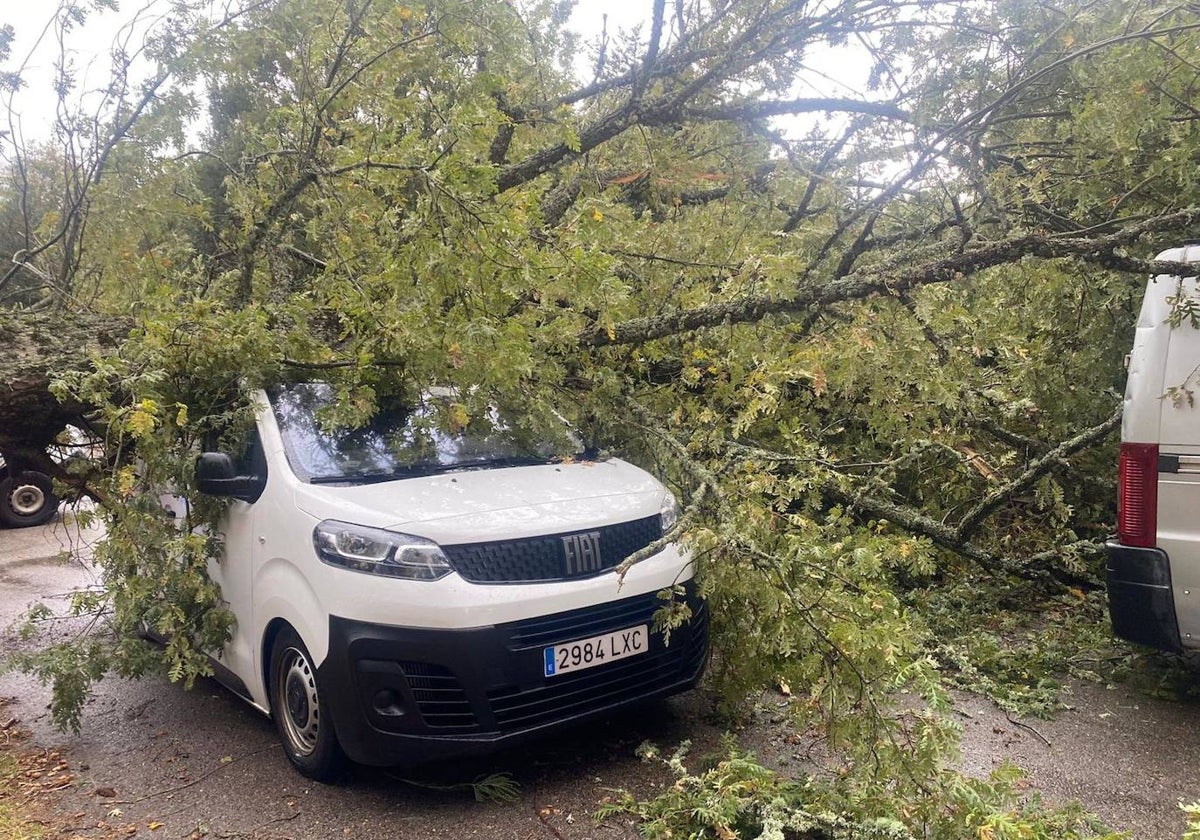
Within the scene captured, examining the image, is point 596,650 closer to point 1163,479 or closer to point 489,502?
point 489,502

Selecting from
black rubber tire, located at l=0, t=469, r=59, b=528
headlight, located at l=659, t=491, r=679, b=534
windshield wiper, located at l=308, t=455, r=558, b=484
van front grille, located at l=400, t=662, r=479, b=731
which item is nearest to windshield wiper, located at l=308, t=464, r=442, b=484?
windshield wiper, located at l=308, t=455, r=558, b=484

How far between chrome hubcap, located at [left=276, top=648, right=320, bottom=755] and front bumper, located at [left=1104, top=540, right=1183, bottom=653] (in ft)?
11.9

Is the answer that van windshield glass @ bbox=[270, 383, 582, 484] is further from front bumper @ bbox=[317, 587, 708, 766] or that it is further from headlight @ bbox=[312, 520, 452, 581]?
front bumper @ bbox=[317, 587, 708, 766]

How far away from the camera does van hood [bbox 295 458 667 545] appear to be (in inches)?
131

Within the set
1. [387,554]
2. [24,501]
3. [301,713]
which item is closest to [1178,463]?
[387,554]

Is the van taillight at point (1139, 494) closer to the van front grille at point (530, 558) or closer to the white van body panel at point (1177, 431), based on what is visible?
the white van body panel at point (1177, 431)

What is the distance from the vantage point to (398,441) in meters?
4.02

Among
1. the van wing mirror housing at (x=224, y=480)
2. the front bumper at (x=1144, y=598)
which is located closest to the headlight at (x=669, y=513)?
the van wing mirror housing at (x=224, y=480)

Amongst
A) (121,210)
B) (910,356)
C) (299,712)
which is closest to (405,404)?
(299,712)

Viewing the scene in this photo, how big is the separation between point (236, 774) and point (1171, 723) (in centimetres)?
438

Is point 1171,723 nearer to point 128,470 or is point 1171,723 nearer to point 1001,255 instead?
point 1001,255

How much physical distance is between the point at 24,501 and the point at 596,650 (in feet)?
35.7

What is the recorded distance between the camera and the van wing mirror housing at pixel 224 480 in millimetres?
3846

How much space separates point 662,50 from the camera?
5.79 metres
